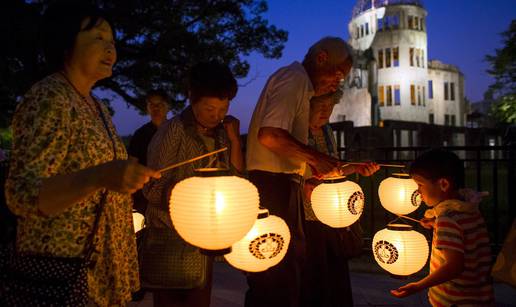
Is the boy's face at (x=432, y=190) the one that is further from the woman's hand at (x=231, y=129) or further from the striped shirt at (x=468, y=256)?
the woman's hand at (x=231, y=129)

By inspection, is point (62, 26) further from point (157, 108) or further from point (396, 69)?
point (396, 69)

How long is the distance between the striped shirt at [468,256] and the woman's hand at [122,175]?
1.90 metres

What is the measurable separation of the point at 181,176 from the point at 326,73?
1278 millimetres

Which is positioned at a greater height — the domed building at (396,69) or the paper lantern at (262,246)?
the domed building at (396,69)

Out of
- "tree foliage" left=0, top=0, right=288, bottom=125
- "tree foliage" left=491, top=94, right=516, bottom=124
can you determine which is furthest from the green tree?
"tree foliage" left=0, top=0, right=288, bottom=125

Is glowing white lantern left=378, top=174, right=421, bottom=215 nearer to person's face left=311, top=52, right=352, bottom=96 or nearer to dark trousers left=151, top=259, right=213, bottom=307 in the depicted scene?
person's face left=311, top=52, right=352, bottom=96

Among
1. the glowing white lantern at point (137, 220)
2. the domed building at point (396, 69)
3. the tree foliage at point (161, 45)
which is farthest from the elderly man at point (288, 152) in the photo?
the domed building at point (396, 69)

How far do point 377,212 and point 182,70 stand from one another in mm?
8273

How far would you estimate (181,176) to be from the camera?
2525 millimetres

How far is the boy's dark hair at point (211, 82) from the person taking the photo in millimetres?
2453

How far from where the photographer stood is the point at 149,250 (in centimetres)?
248

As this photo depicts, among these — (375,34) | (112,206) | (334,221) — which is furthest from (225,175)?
(375,34)

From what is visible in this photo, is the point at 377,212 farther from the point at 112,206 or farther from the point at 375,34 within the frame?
the point at 375,34

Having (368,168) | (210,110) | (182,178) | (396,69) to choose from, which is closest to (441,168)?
(368,168)
